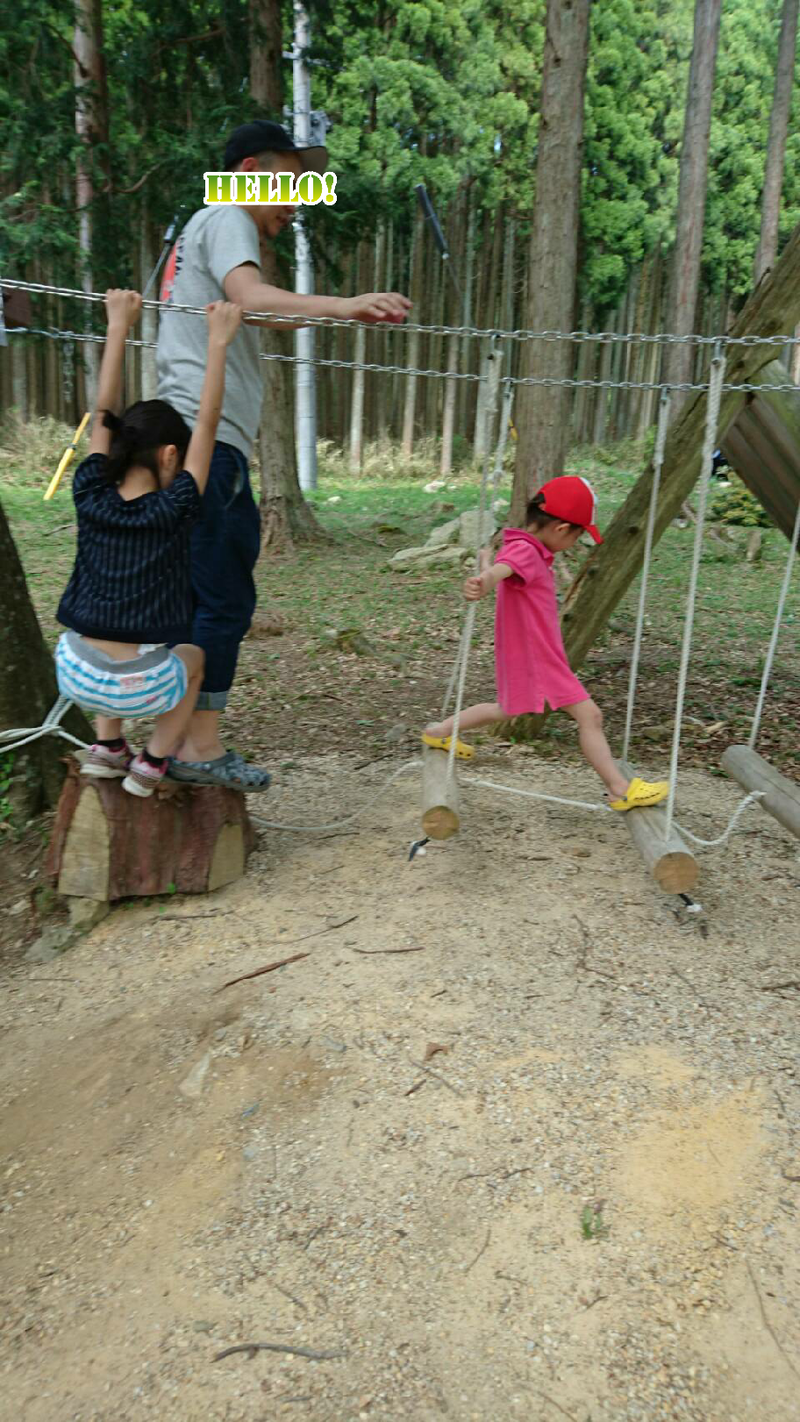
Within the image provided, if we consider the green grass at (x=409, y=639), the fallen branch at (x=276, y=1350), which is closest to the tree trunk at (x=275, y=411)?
the green grass at (x=409, y=639)

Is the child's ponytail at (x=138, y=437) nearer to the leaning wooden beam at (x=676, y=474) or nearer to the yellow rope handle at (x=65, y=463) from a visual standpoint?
the leaning wooden beam at (x=676, y=474)

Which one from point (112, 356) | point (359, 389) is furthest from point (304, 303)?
point (359, 389)

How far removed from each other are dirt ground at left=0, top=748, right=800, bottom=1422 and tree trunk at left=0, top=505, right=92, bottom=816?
22.8 inches

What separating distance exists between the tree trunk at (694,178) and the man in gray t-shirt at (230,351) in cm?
1045

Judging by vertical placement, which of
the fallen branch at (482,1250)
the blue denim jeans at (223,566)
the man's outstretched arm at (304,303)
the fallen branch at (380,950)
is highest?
the man's outstretched arm at (304,303)

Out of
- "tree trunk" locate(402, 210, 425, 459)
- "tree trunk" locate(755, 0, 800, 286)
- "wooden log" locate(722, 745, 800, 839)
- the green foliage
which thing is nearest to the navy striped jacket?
"wooden log" locate(722, 745, 800, 839)

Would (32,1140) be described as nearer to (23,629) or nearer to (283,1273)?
(283,1273)

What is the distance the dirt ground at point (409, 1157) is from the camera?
67.3 inches

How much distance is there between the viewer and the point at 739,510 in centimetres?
1197

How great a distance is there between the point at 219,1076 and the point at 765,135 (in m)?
23.7

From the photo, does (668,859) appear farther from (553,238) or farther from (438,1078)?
(553,238)

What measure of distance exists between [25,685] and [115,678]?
83cm

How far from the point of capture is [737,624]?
24.7ft

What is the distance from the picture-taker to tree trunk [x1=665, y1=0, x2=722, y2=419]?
12.3 m
